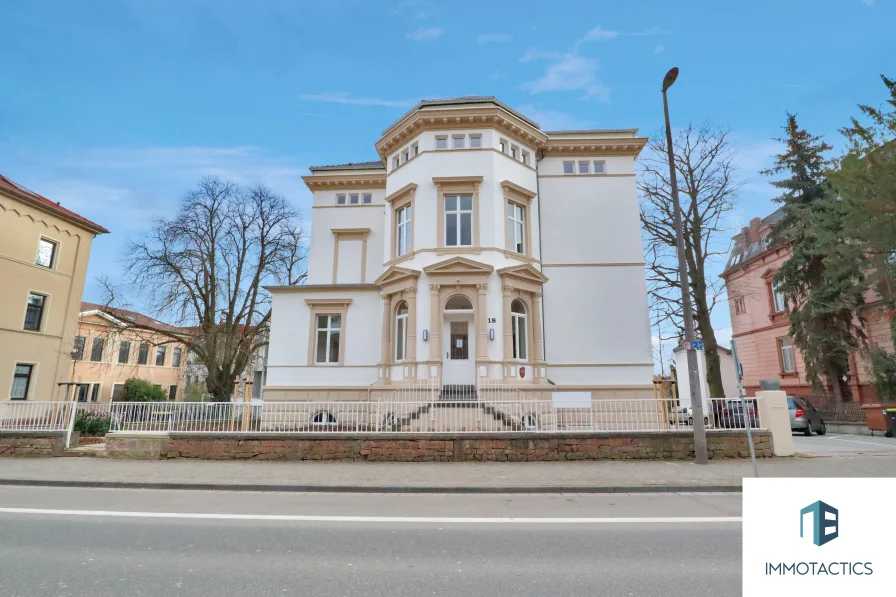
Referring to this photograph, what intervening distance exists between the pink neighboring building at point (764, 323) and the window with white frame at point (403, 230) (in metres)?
20.9

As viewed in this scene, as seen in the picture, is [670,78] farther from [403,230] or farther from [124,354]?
[124,354]

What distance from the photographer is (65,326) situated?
25.0 m

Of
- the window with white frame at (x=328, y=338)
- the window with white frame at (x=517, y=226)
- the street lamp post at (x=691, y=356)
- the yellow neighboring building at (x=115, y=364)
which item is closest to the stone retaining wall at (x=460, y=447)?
the street lamp post at (x=691, y=356)

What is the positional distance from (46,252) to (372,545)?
29039mm

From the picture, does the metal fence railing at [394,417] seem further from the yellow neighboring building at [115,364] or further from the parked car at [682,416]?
the yellow neighboring building at [115,364]

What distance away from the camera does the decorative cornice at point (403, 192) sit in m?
18.0

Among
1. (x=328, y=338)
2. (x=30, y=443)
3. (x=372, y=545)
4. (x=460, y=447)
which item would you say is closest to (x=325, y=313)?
(x=328, y=338)

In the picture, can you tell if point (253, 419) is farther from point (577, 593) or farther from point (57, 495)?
point (577, 593)

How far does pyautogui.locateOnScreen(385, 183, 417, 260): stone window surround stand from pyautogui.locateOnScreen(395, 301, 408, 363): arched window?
213 centimetres

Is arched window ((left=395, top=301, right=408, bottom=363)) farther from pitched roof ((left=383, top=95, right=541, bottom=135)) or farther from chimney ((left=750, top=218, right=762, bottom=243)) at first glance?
chimney ((left=750, top=218, right=762, bottom=243))

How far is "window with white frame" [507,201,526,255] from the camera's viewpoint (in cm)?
1828

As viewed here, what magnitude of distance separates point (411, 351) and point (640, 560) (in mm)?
12335

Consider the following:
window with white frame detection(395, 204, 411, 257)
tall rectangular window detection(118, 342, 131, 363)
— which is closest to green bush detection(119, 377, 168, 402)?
tall rectangular window detection(118, 342, 131, 363)

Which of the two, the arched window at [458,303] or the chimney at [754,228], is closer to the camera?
the arched window at [458,303]
